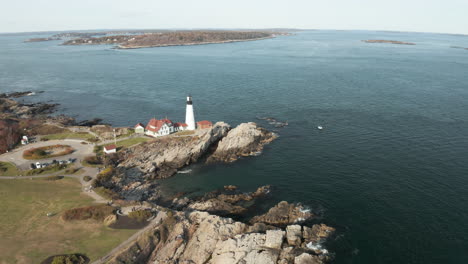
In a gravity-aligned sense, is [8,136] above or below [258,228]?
above

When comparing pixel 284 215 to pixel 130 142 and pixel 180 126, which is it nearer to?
pixel 180 126

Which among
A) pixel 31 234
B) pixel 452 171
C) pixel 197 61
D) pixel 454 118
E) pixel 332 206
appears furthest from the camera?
pixel 197 61

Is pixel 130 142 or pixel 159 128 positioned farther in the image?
pixel 159 128

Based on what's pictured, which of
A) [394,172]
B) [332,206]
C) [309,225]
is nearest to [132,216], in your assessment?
[309,225]

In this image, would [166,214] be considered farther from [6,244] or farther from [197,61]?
[197,61]

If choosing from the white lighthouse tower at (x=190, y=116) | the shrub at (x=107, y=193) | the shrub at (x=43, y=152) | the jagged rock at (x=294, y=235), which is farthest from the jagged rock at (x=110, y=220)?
the white lighthouse tower at (x=190, y=116)

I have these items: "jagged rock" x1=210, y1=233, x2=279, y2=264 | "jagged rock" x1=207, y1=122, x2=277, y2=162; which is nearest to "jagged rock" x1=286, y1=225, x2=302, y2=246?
"jagged rock" x1=210, y1=233, x2=279, y2=264

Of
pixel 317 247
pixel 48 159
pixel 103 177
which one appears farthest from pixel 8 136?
Result: pixel 317 247
